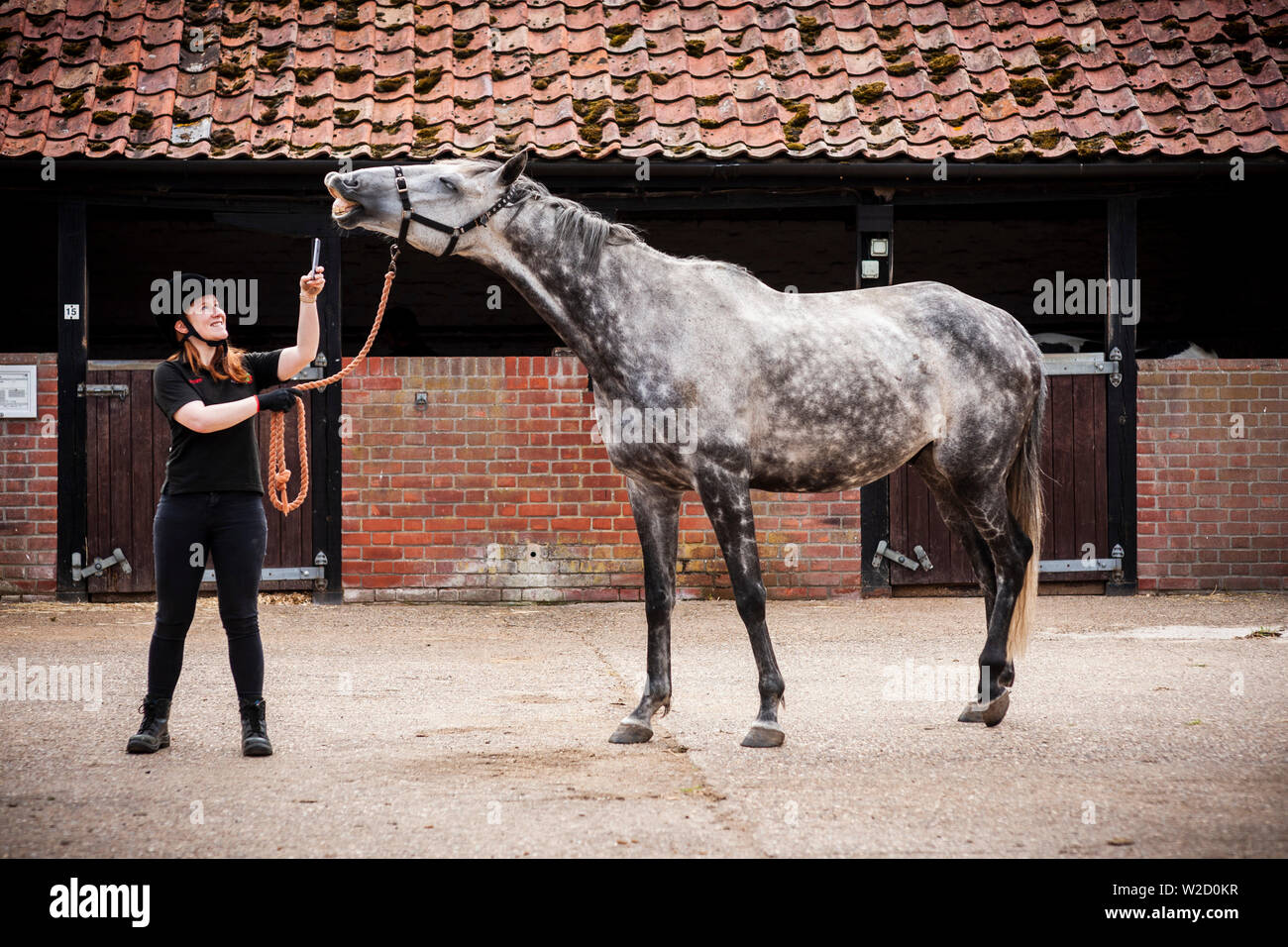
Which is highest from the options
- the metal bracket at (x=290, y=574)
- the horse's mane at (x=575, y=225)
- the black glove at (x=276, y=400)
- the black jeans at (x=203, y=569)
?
the horse's mane at (x=575, y=225)

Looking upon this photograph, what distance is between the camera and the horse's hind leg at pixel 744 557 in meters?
4.84

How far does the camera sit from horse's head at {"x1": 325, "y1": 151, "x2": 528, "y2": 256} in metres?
4.77

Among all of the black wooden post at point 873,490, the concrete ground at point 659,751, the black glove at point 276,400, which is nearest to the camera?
the concrete ground at point 659,751

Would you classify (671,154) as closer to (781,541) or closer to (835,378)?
(781,541)

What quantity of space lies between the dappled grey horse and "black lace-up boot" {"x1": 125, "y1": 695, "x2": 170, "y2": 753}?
1.79m

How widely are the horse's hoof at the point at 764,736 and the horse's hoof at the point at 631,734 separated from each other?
397 millimetres

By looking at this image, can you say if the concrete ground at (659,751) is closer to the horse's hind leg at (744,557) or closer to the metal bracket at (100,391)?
the horse's hind leg at (744,557)

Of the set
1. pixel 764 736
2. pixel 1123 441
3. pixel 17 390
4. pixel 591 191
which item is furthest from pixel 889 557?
pixel 17 390

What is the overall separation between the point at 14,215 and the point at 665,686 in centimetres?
974

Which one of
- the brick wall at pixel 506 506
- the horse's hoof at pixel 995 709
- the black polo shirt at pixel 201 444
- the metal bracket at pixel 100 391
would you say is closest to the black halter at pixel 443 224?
the black polo shirt at pixel 201 444

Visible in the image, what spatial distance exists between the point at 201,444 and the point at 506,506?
4.37 m

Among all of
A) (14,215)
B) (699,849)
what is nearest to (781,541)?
(699,849)

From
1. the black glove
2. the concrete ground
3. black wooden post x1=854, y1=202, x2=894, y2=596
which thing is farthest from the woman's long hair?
black wooden post x1=854, y1=202, x2=894, y2=596

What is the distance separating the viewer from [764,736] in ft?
15.6
